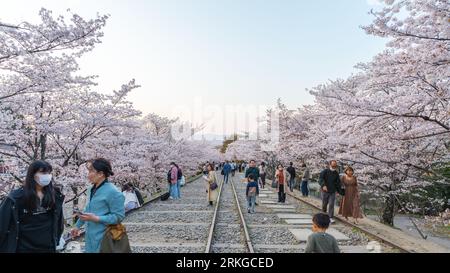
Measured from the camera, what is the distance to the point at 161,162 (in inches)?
1100

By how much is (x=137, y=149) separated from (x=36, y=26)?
7.96m

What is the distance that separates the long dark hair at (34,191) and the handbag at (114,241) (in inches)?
24.7

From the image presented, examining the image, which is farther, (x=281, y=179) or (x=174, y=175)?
(x=174, y=175)

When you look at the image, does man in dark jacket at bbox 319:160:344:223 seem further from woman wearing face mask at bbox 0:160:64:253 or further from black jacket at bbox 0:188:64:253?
black jacket at bbox 0:188:64:253

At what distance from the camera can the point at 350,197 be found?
1125cm

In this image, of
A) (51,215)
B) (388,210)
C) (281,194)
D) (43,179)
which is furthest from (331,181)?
(43,179)

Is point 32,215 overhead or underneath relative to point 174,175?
overhead

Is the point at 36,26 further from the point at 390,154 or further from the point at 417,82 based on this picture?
the point at 390,154

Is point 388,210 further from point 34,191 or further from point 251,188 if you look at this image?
point 34,191

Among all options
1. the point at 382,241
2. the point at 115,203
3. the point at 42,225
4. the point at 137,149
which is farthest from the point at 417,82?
the point at 137,149

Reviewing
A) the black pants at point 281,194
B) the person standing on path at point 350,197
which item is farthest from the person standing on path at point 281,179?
the person standing on path at point 350,197

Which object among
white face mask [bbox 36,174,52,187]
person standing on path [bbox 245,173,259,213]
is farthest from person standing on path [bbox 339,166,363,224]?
white face mask [bbox 36,174,52,187]

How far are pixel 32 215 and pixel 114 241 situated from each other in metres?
0.79
